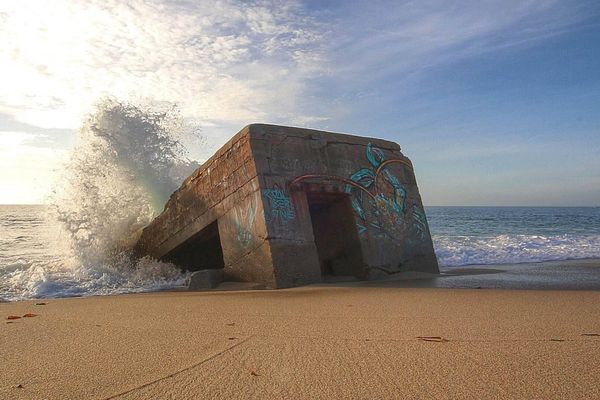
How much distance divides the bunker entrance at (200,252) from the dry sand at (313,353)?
13.0 feet

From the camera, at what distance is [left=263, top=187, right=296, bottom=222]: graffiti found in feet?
19.6

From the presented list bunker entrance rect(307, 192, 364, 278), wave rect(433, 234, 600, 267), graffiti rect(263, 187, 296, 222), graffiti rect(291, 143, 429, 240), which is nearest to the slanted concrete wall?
graffiti rect(263, 187, 296, 222)

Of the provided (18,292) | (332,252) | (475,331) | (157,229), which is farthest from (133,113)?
(475,331)

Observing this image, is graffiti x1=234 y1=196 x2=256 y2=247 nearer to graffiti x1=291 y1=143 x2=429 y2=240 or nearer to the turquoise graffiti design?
graffiti x1=291 y1=143 x2=429 y2=240

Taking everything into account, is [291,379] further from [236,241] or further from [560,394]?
[236,241]

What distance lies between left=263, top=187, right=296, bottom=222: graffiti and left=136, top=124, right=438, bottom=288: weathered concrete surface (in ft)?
0.05

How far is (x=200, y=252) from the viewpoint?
28.2ft

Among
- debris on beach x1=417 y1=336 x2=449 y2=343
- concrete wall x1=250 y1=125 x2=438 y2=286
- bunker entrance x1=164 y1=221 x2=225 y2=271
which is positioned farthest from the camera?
bunker entrance x1=164 y1=221 x2=225 y2=271

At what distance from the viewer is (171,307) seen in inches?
155

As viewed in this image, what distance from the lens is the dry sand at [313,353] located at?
5.49 ft

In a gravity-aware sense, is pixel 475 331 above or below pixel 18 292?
below

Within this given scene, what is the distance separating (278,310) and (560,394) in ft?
7.49

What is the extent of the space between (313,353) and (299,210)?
4189mm

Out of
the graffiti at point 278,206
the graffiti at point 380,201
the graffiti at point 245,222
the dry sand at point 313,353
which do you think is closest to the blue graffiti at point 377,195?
the graffiti at point 380,201
